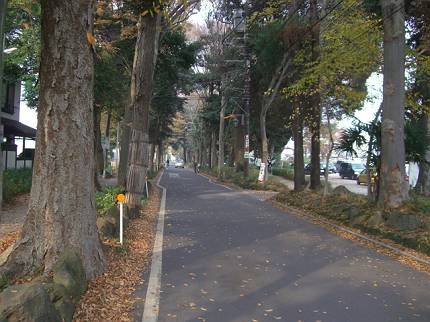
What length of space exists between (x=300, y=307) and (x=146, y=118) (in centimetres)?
958

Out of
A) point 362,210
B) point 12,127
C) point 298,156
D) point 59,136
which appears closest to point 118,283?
point 59,136

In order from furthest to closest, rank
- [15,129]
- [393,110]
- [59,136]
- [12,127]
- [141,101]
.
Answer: [15,129]
[12,127]
[141,101]
[393,110]
[59,136]

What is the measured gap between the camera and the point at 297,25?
936 inches

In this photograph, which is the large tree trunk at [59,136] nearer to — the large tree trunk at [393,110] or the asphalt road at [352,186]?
the large tree trunk at [393,110]

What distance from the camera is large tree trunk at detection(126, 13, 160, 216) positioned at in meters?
14.8

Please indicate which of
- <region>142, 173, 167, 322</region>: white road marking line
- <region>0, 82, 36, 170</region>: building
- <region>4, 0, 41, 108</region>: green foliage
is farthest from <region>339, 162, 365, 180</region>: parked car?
<region>142, 173, 167, 322</region>: white road marking line

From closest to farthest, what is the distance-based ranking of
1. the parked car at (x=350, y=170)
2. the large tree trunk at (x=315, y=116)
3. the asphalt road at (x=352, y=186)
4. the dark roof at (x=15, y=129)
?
1. the large tree trunk at (x=315, y=116)
2. the dark roof at (x=15, y=129)
3. the asphalt road at (x=352, y=186)
4. the parked car at (x=350, y=170)

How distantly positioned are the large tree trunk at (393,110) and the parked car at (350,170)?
39607 millimetres

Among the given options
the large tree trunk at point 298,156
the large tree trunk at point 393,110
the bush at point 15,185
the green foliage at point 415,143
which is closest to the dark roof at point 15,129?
the bush at point 15,185

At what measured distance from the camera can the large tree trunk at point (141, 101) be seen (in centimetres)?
1477

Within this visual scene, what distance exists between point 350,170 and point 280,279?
47.0 m

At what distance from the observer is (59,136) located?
269 inches

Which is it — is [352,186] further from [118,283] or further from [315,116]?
[118,283]

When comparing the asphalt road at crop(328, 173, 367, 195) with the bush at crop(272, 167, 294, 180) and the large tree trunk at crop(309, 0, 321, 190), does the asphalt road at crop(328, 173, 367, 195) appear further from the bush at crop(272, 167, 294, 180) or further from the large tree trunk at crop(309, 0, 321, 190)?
the large tree trunk at crop(309, 0, 321, 190)
